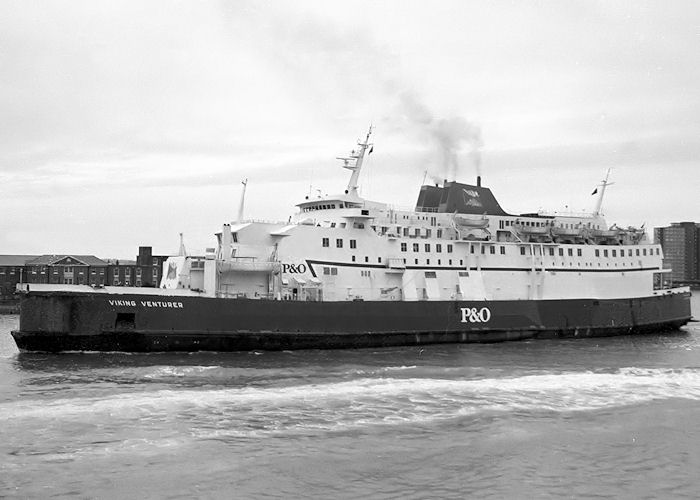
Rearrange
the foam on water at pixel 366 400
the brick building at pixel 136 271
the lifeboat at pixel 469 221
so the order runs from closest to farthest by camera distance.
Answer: the foam on water at pixel 366 400 → the lifeboat at pixel 469 221 → the brick building at pixel 136 271

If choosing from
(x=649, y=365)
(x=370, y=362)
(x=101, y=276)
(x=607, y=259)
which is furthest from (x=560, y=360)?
(x=101, y=276)

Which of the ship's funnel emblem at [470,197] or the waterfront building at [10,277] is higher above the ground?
the ship's funnel emblem at [470,197]

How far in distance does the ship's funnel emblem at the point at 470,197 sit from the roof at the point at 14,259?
45659 millimetres

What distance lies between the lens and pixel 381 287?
26953mm

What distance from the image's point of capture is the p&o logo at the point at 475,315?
88.8 ft

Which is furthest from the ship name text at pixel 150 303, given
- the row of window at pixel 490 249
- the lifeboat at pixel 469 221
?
the lifeboat at pixel 469 221

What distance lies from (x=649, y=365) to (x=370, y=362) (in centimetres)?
871

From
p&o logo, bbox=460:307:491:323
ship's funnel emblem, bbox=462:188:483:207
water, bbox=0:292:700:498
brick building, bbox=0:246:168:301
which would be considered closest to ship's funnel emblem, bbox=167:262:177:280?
water, bbox=0:292:700:498

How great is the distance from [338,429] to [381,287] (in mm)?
13672

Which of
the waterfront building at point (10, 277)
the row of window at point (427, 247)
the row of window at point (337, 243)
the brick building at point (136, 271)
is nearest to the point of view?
the row of window at point (337, 243)

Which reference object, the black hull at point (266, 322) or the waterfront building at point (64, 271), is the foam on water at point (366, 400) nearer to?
the black hull at point (266, 322)

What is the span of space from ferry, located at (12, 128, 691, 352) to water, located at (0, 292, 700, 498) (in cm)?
126

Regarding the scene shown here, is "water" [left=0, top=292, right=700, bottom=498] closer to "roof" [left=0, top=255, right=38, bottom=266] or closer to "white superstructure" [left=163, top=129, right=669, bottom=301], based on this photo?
"white superstructure" [left=163, top=129, right=669, bottom=301]

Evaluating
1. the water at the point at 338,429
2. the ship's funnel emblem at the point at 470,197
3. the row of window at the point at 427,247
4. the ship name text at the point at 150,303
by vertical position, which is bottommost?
the water at the point at 338,429
